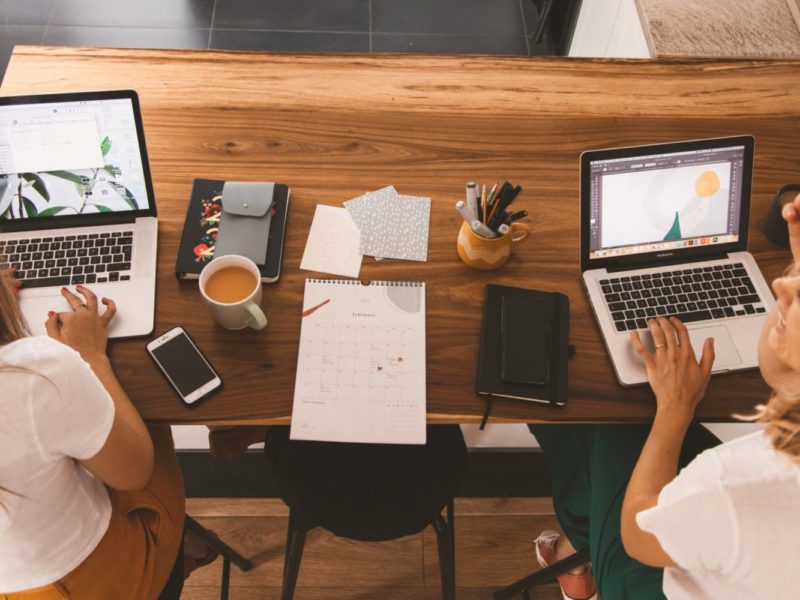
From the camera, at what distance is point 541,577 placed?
1.68 metres

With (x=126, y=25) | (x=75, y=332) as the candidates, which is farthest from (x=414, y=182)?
(x=126, y=25)

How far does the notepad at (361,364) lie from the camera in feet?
3.90

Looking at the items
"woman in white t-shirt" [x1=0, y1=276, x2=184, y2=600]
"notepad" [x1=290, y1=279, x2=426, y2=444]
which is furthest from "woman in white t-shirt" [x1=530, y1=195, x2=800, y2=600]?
"woman in white t-shirt" [x1=0, y1=276, x2=184, y2=600]

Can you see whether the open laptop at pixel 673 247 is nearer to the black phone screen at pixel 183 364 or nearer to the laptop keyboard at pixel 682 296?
the laptop keyboard at pixel 682 296

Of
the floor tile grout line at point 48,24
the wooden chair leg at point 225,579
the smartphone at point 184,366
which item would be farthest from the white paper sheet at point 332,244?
the floor tile grout line at point 48,24

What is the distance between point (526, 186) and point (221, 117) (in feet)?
2.27

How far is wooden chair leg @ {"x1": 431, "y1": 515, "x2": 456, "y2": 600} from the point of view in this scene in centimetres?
144

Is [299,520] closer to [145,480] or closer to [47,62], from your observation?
[145,480]

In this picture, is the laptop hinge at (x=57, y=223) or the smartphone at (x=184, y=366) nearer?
the smartphone at (x=184, y=366)

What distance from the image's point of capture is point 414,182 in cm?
147

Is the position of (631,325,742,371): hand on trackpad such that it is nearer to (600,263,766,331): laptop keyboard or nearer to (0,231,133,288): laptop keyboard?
(600,263,766,331): laptop keyboard

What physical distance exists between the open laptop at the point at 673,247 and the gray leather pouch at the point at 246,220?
24.3 inches

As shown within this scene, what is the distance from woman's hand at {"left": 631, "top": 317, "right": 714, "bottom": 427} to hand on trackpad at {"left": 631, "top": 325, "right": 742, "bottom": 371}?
0.06 ft

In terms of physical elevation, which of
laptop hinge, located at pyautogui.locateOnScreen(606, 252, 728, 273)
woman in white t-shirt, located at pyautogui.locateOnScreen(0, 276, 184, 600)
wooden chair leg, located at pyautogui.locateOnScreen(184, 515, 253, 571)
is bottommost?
wooden chair leg, located at pyautogui.locateOnScreen(184, 515, 253, 571)
